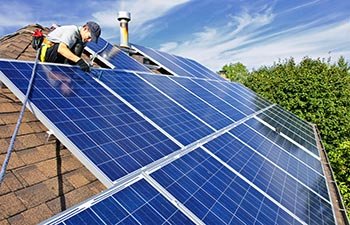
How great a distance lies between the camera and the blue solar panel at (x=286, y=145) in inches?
300

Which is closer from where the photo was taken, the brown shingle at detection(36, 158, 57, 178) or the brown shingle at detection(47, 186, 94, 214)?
the brown shingle at detection(47, 186, 94, 214)

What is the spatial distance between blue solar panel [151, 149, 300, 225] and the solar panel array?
0.6 inches

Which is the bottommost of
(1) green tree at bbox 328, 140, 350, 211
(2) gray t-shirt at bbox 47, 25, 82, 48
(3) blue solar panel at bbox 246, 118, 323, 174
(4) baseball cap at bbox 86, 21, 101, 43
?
(1) green tree at bbox 328, 140, 350, 211

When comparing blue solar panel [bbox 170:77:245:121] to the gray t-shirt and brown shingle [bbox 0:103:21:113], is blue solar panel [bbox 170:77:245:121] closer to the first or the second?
the gray t-shirt

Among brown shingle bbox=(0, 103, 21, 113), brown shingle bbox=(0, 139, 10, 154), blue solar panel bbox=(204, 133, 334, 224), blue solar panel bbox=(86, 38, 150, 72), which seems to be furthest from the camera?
blue solar panel bbox=(86, 38, 150, 72)

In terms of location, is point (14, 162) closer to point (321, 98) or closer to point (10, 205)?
point (10, 205)

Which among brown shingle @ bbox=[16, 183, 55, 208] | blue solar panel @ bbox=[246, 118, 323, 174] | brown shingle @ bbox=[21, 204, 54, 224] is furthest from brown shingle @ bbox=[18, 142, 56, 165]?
blue solar panel @ bbox=[246, 118, 323, 174]

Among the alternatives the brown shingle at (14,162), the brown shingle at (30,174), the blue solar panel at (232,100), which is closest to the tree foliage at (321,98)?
the blue solar panel at (232,100)

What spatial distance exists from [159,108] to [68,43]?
2075 millimetres

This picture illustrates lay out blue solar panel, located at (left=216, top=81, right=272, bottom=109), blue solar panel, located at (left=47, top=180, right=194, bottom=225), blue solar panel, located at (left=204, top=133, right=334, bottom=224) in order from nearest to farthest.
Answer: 1. blue solar panel, located at (left=47, top=180, right=194, bottom=225)
2. blue solar panel, located at (left=204, top=133, right=334, bottom=224)
3. blue solar panel, located at (left=216, top=81, right=272, bottom=109)

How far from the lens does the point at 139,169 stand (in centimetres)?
365

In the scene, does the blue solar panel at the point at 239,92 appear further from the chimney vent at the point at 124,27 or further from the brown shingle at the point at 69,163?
the brown shingle at the point at 69,163

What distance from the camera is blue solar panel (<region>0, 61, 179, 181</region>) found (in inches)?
142

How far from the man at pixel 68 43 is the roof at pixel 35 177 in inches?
45.3
